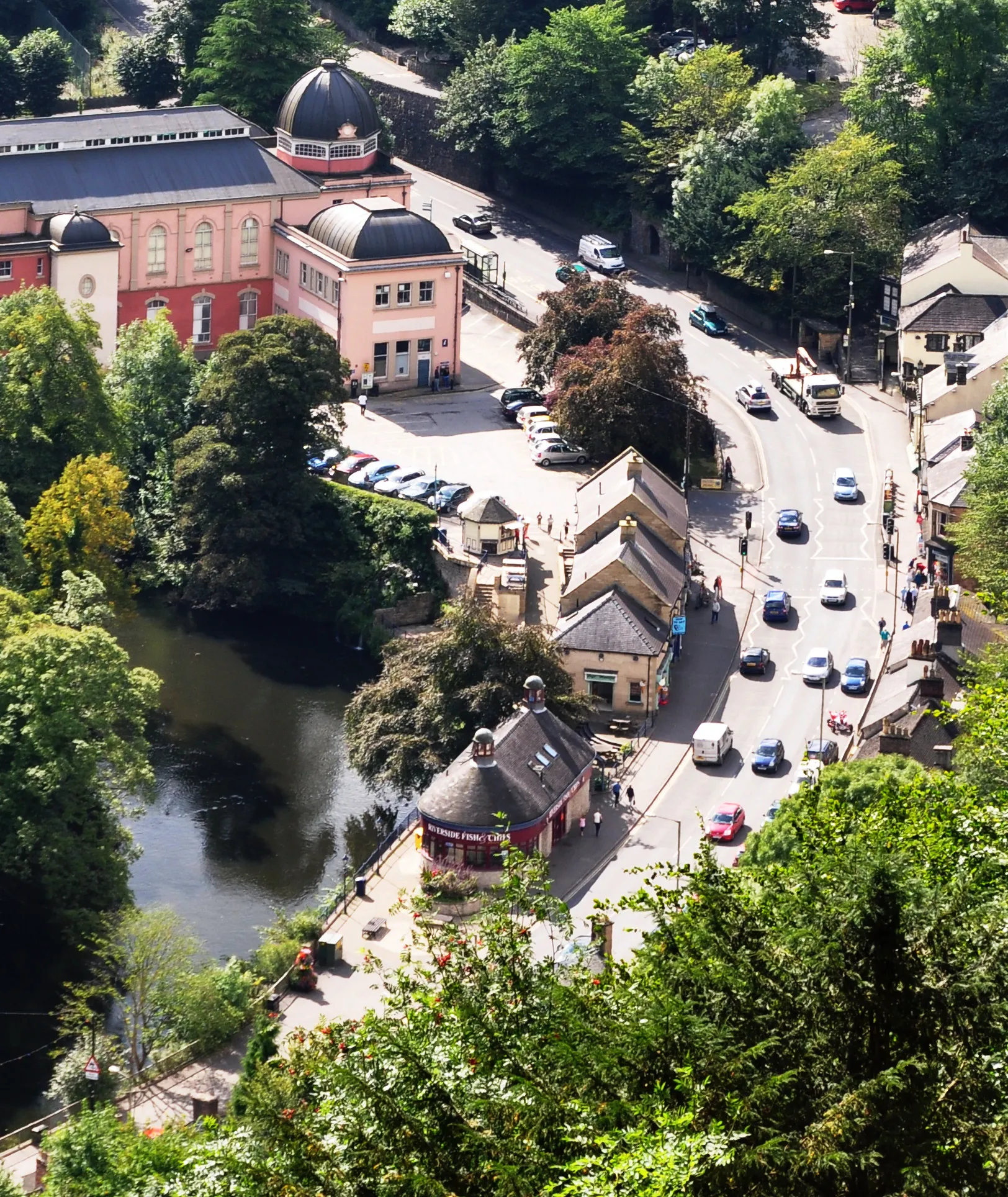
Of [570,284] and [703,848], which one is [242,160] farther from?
[703,848]

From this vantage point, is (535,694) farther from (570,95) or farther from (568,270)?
(570,95)

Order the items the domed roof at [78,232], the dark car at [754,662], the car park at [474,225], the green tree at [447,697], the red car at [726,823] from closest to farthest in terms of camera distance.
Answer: the red car at [726,823] < the green tree at [447,697] < the dark car at [754,662] < the domed roof at [78,232] < the car park at [474,225]

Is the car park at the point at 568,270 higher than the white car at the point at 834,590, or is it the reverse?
the white car at the point at 834,590

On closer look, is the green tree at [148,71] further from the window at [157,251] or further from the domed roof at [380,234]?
the domed roof at [380,234]

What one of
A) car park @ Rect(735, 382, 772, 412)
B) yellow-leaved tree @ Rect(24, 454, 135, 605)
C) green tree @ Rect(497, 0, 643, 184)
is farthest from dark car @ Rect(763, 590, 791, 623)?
green tree @ Rect(497, 0, 643, 184)

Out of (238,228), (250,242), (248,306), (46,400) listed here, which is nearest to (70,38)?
(250,242)

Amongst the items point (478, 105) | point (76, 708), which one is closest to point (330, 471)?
point (76, 708)

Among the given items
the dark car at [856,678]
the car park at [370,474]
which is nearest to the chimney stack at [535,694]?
the dark car at [856,678]
